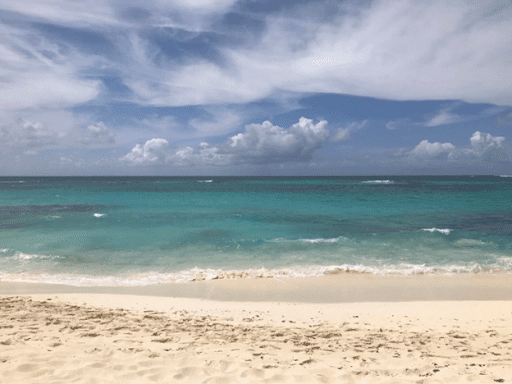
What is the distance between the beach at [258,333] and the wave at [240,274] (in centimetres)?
75

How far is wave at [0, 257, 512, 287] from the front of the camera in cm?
1078

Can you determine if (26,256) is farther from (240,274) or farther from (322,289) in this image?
(322,289)

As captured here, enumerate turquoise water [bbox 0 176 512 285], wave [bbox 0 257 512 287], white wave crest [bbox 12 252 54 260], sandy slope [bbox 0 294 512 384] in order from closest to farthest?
sandy slope [bbox 0 294 512 384] → wave [bbox 0 257 512 287] → turquoise water [bbox 0 176 512 285] → white wave crest [bbox 12 252 54 260]

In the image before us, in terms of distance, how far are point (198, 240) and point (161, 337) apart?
11811mm

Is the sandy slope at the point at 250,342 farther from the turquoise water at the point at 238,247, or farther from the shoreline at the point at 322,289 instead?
the turquoise water at the point at 238,247

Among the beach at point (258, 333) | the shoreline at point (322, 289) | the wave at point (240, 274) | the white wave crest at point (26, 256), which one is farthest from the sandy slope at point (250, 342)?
the white wave crest at point (26, 256)

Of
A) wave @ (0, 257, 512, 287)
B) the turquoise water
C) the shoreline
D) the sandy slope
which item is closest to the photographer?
the sandy slope

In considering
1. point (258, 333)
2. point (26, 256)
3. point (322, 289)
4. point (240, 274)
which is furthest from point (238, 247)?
point (26, 256)

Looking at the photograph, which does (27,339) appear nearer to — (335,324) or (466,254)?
(335,324)

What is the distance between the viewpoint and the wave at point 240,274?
35.4ft

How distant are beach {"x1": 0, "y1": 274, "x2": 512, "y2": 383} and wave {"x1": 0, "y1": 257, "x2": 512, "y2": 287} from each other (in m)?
0.75

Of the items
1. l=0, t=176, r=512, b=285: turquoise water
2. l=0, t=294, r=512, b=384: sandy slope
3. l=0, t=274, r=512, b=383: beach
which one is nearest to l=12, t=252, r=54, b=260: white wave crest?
l=0, t=176, r=512, b=285: turquoise water

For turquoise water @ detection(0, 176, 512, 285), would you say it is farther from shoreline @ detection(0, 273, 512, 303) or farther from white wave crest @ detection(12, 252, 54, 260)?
shoreline @ detection(0, 273, 512, 303)

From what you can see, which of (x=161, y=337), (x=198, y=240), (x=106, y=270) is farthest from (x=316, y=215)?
(x=161, y=337)
